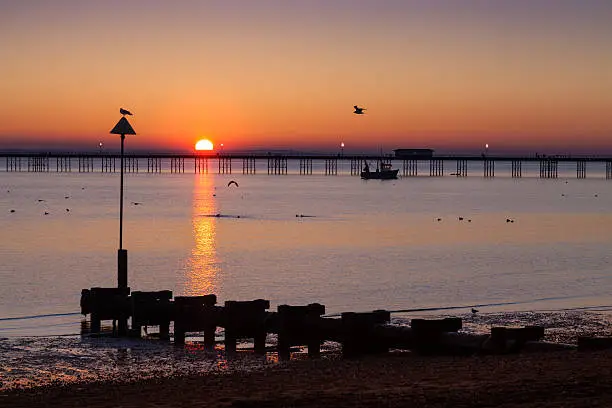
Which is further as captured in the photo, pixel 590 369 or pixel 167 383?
pixel 167 383

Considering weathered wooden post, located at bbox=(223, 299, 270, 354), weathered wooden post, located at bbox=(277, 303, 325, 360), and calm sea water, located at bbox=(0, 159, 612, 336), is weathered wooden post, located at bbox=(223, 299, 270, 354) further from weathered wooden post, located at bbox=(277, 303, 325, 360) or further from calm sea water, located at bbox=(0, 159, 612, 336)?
calm sea water, located at bbox=(0, 159, 612, 336)

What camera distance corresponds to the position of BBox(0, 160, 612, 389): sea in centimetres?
2039

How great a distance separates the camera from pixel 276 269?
42.6 metres

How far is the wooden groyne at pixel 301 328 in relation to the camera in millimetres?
15422

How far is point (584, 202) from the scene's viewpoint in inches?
4589

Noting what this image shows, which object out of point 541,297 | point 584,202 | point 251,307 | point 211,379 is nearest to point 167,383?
point 211,379

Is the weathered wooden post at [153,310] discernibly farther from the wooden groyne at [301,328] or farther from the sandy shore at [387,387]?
the sandy shore at [387,387]

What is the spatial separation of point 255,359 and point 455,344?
4.27 metres

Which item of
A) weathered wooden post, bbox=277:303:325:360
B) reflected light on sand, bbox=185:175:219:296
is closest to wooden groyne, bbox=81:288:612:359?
weathered wooden post, bbox=277:303:325:360

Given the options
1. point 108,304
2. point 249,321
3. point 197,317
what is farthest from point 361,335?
point 108,304

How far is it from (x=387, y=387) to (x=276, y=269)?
99.7 feet

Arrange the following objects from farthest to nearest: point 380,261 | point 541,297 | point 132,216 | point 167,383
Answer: point 132,216
point 380,261
point 541,297
point 167,383

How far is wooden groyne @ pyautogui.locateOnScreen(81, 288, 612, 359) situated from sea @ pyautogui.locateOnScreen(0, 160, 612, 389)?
1.60ft

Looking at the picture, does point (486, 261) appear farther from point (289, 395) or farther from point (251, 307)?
point (289, 395)
